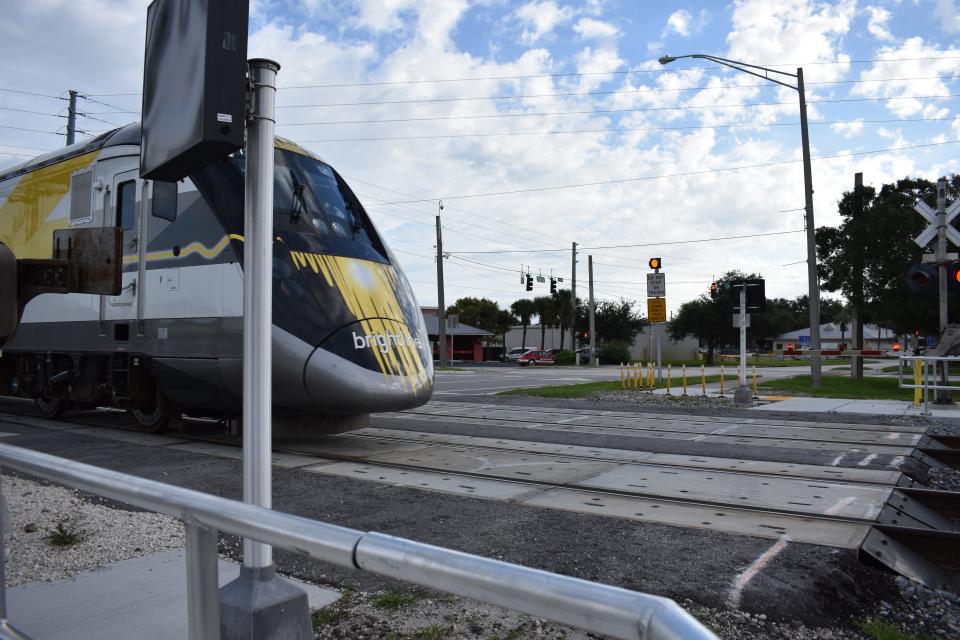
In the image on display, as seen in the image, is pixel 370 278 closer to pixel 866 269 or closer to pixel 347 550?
pixel 347 550

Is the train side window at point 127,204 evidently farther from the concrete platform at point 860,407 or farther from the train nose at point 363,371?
the concrete platform at point 860,407

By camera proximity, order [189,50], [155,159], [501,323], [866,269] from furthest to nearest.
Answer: [501,323], [866,269], [155,159], [189,50]

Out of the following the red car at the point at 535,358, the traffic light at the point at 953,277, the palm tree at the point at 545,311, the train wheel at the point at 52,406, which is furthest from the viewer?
the palm tree at the point at 545,311

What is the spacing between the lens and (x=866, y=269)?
2452 cm

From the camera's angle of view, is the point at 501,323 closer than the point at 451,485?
No

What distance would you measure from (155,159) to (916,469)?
8.15 meters

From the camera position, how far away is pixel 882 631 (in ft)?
11.5

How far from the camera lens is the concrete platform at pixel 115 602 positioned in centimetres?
328

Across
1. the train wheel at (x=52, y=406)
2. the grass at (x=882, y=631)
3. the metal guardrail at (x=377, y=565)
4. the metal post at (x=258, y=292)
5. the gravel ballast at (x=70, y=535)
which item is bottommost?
the grass at (x=882, y=631)

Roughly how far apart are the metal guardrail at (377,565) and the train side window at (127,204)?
7.34 meters

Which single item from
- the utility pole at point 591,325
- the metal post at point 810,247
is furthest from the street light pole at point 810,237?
the utility pole at point 591,325

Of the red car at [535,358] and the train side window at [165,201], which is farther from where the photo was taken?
the red car at [535,358]

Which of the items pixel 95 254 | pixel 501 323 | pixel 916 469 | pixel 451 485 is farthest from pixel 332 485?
pixel 501 323

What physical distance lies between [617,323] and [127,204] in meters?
62.6
